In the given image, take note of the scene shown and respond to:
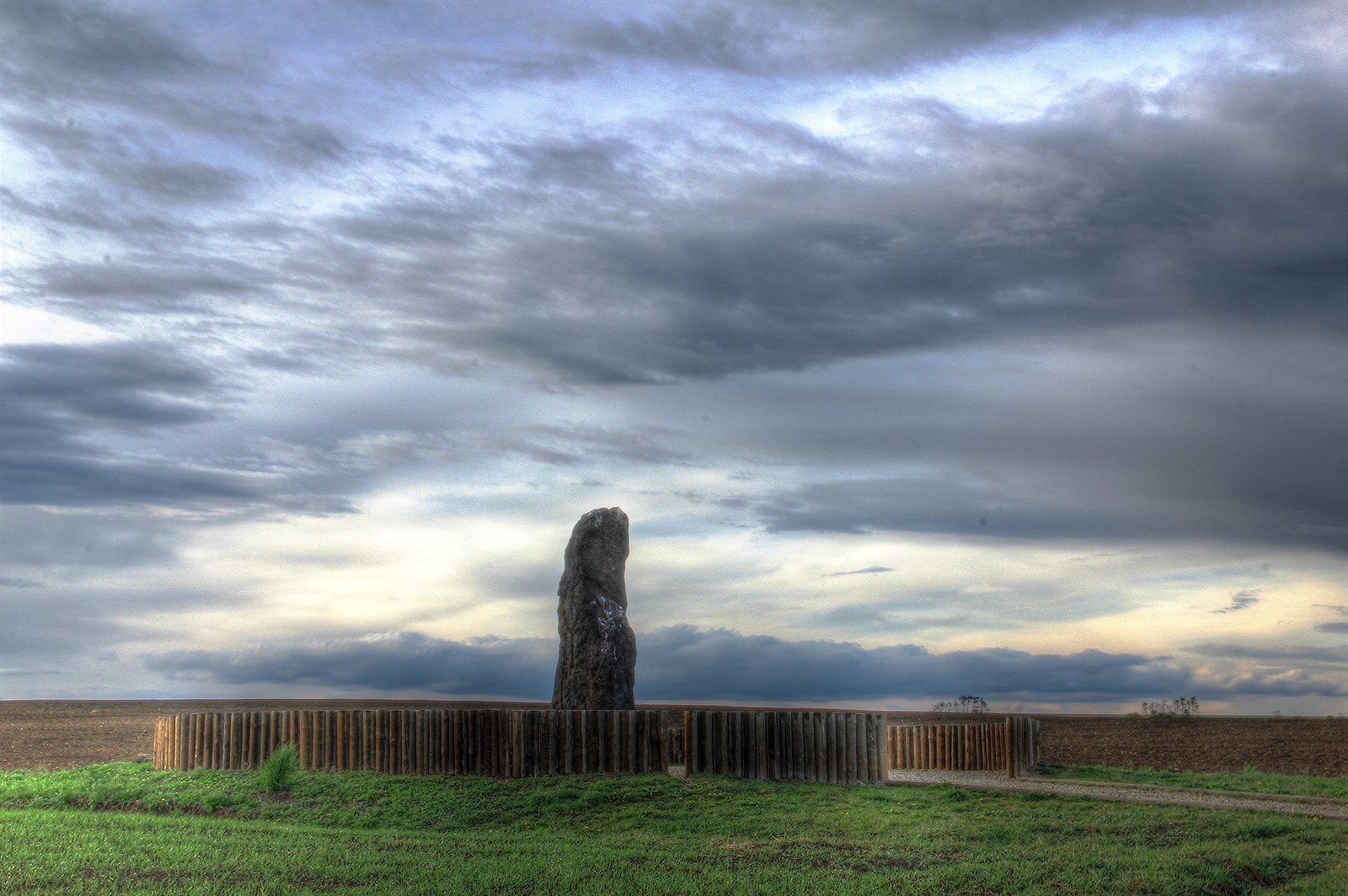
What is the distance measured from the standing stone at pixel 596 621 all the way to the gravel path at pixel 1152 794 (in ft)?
17.8

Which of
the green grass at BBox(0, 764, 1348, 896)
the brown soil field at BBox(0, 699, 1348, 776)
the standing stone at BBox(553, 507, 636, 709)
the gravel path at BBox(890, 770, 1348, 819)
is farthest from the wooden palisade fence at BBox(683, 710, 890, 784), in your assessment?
the brown soil field at BBox(0, 699, 1348, 776)

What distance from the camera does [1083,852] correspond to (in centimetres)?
1148

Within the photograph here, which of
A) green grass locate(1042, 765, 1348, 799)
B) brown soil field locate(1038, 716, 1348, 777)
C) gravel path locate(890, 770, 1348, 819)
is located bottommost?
brown soil field locate(1038, 716, 1348, 777)

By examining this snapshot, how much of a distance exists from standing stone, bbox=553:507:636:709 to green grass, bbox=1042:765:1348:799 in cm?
855

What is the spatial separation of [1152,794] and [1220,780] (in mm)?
3426

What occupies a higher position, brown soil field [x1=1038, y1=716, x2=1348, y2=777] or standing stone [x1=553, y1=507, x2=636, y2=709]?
standing stone [x1=553, y1=507, x2=636, y2=709]

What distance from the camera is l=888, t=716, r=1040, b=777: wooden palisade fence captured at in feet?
72.7

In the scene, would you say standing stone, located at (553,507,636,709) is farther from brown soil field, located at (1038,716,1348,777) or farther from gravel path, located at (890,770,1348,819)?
brown soil field, located at (1038,716,1348,777)

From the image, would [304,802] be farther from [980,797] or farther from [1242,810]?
[1242,810]

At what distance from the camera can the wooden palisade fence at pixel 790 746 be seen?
18.2 meters

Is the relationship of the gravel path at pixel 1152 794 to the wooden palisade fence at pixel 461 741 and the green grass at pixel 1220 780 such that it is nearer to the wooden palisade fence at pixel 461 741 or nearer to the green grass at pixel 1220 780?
the green grass at pixel 1220 780

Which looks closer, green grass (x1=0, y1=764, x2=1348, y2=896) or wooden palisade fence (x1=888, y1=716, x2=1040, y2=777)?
green grass (x1=0, y1=764, x2=1348, y2=896)

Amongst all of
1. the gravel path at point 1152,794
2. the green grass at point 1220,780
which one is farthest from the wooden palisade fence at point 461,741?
the green grass at point 1220,780

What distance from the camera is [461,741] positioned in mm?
18578
